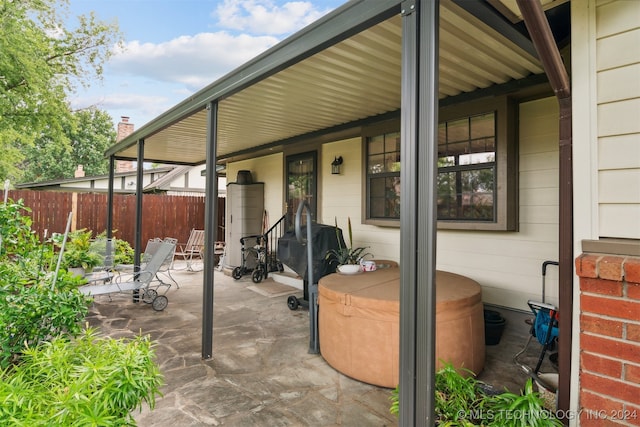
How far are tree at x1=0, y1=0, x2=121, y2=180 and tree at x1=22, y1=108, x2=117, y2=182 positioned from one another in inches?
532

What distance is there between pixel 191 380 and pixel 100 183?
15.2 metres

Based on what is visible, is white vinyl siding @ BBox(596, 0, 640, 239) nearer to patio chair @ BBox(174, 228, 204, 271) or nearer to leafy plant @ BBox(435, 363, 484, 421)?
leafy plant @ BBox(435, 363, 484, 421)

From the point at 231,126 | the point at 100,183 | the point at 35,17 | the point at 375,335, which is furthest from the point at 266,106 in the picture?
the point at 100,183

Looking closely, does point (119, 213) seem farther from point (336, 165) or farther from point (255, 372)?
point (255, 372)

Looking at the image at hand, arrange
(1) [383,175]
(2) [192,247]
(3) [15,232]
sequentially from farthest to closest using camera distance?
(2) [192,247]
(1) [383,175]
(3) [15,232]

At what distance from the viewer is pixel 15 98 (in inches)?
332

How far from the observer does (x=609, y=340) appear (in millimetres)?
1536

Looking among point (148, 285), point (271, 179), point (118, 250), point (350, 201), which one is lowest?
point (148, 285)

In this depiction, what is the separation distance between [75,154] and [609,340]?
3061 centimetres

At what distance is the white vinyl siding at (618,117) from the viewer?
156 cm

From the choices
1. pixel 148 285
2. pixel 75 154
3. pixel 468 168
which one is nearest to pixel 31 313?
pixel 148 285

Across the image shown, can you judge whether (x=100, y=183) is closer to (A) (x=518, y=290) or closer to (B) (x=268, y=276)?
(B) (x=268, y=276)

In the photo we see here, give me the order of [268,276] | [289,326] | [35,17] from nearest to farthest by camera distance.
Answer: [289,326] < [268,276] < [35,17]

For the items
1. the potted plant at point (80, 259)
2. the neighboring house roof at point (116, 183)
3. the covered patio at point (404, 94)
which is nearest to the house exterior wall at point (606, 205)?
the covered patio at point (404, 94)
